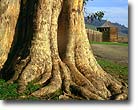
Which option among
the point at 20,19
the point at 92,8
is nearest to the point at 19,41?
the point at 20,19

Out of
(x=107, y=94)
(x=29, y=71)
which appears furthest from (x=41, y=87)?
(x=107, y=94)

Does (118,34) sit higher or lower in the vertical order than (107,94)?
higher

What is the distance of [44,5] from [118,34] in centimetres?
88

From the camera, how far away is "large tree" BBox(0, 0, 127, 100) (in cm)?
788

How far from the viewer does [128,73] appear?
7.87 meters

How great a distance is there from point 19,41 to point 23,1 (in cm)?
45

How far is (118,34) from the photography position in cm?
794

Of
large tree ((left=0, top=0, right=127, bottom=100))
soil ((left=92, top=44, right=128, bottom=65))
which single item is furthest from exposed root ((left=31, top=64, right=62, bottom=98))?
soil ((left=92, top=44, right=128, bottom=65))

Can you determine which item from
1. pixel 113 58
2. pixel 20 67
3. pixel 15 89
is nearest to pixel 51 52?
pixel 20 67

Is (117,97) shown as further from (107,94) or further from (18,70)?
(18,70)

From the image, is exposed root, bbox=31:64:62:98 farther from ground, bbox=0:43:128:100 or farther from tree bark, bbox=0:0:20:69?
tree bark, bbox=0:0:20:69

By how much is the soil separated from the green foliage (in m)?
1.01

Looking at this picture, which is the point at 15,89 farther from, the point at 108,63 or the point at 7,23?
the point at 108,63

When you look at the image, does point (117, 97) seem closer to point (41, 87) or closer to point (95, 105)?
point (95, 105)
